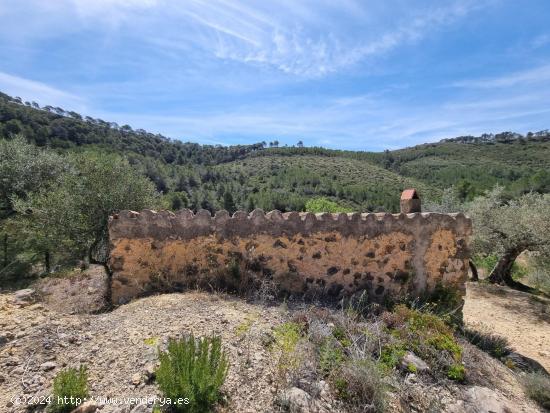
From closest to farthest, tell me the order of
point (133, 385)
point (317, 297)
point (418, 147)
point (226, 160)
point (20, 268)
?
point (133, 385), point (317, 297), point (20, 268), point (226, 160), point (418, 147)

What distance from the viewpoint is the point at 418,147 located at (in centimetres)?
9281

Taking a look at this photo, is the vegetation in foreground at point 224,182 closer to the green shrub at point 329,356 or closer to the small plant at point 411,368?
the green shrub at point 329,356

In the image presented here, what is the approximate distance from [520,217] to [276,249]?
11.0 m

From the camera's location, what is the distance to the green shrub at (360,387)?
3898 millimetres

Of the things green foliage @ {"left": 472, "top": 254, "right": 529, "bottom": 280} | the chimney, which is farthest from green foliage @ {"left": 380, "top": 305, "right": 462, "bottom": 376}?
green foliage @ {"left": 472, "top": 254, "right": 529, "bottom": 280}

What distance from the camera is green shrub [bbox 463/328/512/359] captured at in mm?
6512

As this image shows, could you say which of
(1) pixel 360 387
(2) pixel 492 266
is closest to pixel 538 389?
(1) pixel 360 387

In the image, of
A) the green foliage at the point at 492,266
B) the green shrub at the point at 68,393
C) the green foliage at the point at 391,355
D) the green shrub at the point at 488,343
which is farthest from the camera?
the green foliage at the point at 492,266

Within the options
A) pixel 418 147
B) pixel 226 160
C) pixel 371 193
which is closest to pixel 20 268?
pixel 371 193

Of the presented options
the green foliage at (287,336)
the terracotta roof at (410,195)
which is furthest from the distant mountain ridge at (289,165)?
the green foliage at (287,336)

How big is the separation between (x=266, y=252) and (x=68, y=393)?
3716mm

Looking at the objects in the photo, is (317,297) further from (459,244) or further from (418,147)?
(418,147)

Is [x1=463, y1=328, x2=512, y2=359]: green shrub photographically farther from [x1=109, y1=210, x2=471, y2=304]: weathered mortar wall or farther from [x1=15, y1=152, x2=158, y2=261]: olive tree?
[x1=15, y1=152, x2=158, y2=261]: olive tree

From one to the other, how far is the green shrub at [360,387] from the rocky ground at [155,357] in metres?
0.20
